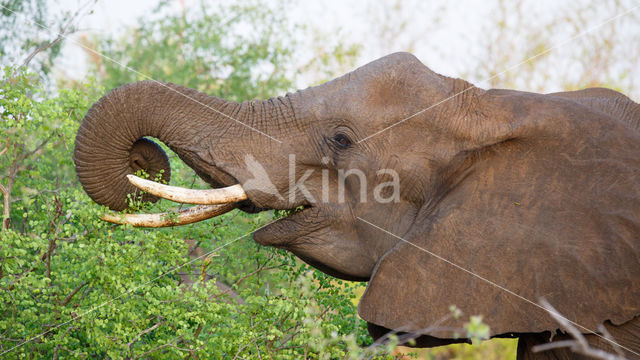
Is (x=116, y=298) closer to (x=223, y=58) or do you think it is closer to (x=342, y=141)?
(x=342, y=141)

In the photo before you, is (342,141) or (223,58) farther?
(223,58)

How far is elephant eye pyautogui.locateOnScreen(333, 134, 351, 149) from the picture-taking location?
3883 mm

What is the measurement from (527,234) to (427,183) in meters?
0.58

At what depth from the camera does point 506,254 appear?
3570 millimetres

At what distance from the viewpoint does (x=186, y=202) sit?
11.9ft

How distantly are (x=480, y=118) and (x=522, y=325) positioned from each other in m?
1.07

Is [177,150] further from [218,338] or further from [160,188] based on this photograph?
[218,338]

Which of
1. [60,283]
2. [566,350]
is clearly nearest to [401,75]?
[566,350]

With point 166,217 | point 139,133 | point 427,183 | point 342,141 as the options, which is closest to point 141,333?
point 166,217

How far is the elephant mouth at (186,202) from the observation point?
11.9ft

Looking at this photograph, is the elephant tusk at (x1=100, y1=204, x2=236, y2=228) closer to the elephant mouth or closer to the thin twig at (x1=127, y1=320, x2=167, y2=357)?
the elephant mouth

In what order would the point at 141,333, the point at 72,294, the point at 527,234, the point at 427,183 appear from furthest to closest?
the point at 72,294 < the point at 427,183 < the point at 141,333 < the point at 527,234

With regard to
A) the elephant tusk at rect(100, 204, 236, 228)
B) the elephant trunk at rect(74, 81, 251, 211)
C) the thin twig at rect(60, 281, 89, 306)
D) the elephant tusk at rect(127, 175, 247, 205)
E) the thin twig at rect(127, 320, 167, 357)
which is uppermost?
the elephant trunk at rect(74, 81, 251, 211)

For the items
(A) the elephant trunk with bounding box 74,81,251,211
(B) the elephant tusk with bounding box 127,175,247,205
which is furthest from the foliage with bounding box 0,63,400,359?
(B) the elephant tusk with bounding box 127,175,247,205
